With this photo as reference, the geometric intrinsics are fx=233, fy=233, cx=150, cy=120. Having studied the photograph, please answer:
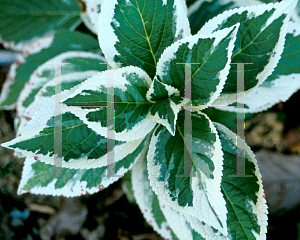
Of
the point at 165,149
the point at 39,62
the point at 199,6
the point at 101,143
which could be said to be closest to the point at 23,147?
the point at 101,143

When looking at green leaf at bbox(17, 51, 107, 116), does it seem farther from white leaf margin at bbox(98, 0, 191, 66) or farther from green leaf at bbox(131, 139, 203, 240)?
green leaf at bbox(131, 139, 203, 240)

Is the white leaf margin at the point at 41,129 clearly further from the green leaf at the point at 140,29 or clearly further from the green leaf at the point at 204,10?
the green leaf at the point at 204,10

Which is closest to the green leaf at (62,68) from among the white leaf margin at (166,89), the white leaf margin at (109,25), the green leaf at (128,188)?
the white leaf margin at (109,25)

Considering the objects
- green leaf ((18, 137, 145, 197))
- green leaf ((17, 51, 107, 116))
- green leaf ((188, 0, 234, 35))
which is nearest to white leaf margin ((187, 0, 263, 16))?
green leaf ((188, 0, 234, 35))

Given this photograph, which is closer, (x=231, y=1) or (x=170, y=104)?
(x=170, y=104)

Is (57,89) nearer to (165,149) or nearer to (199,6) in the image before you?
(165,149)

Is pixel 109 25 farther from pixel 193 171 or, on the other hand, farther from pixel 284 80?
pixel 284 80

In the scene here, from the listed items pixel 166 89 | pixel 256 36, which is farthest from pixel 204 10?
pixel 166 89

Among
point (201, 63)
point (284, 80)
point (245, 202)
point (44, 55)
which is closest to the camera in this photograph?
point (201, 63)
